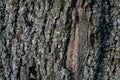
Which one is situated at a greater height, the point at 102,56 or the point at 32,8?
the point at 32,8

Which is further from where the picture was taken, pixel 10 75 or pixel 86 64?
pixel 10 75

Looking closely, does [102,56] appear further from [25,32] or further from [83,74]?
[25,32]

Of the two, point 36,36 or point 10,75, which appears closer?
point 36,36

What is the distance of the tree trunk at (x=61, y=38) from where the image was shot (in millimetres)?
1726

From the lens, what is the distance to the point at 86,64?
1.80 m

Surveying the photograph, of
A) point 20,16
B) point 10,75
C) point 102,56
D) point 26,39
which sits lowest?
point 10,75

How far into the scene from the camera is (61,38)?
1776mm

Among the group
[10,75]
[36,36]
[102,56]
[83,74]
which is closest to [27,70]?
[10,75]

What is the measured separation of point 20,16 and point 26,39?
148 mm

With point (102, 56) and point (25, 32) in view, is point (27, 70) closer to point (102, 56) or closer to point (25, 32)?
point (25, 32)

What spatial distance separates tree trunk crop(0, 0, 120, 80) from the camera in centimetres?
173

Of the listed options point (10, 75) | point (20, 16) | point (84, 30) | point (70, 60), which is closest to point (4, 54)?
point (10, 75)

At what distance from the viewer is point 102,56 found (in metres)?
1.80

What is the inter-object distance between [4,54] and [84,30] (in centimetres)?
55
